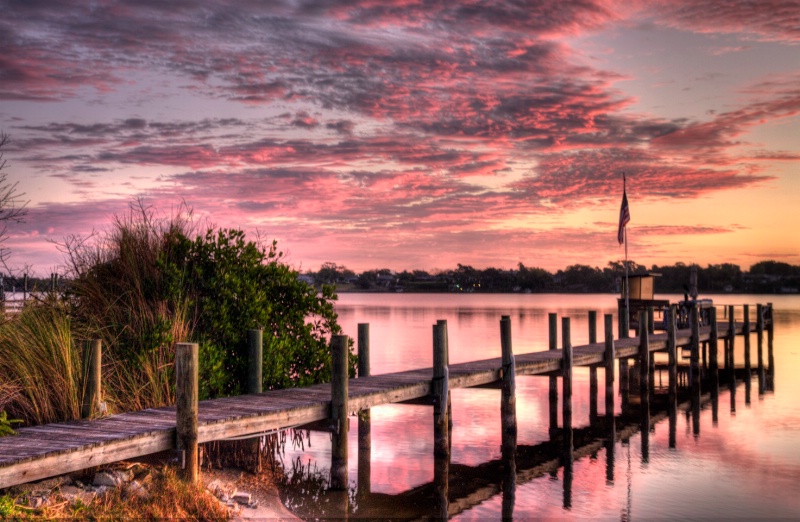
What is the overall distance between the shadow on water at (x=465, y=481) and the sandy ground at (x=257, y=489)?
328 mm

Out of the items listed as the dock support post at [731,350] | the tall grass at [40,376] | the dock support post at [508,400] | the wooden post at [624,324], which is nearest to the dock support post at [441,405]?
the dock support post at [508,400]

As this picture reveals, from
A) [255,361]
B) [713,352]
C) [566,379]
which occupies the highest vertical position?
[255,361]

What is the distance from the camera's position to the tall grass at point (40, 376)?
10359 mm

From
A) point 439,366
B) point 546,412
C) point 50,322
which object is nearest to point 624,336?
point 546,412

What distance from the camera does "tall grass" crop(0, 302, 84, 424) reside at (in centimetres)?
1036

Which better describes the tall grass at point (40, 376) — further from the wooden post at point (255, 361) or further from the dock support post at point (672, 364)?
the dock support post at point (672, 364)

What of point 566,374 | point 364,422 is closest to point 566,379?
point 566,374

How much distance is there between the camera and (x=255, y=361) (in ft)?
43.2

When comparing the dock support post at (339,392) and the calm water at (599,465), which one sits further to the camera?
the calm water at (599,465)

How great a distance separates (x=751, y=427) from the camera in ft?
72.7

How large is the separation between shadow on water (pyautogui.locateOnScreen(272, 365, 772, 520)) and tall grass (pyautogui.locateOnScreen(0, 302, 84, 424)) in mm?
3691

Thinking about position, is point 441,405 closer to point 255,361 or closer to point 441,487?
point 441,487

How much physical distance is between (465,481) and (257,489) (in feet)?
14.4

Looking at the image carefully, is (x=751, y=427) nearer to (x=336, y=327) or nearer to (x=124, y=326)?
(x=336, y=327)
